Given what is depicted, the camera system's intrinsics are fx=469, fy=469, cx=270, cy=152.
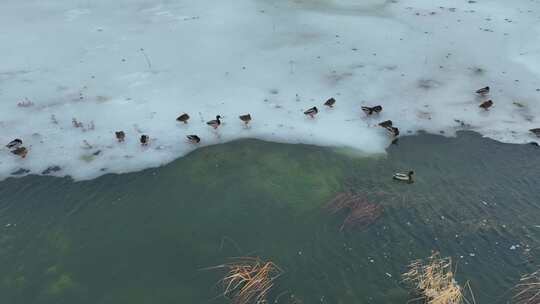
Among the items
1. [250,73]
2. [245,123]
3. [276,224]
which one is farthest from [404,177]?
[250,73]

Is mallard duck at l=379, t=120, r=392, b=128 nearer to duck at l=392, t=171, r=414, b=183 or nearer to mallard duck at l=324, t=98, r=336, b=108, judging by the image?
mallard duck at l=324, t=98, r=336, b=108

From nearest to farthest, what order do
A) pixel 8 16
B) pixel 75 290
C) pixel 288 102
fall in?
1. pixel 75 290
2. pixel 288 102
3. pixel 8 16

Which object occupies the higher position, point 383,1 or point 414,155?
point 383,1

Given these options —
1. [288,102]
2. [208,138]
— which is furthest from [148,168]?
[288,102]

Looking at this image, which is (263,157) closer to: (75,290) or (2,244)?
(75,290)

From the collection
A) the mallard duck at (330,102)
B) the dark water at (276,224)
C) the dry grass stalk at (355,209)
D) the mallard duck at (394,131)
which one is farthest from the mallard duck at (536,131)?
the mallard duck at (330,102)

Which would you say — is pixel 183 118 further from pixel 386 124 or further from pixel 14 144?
pixel 386 124
